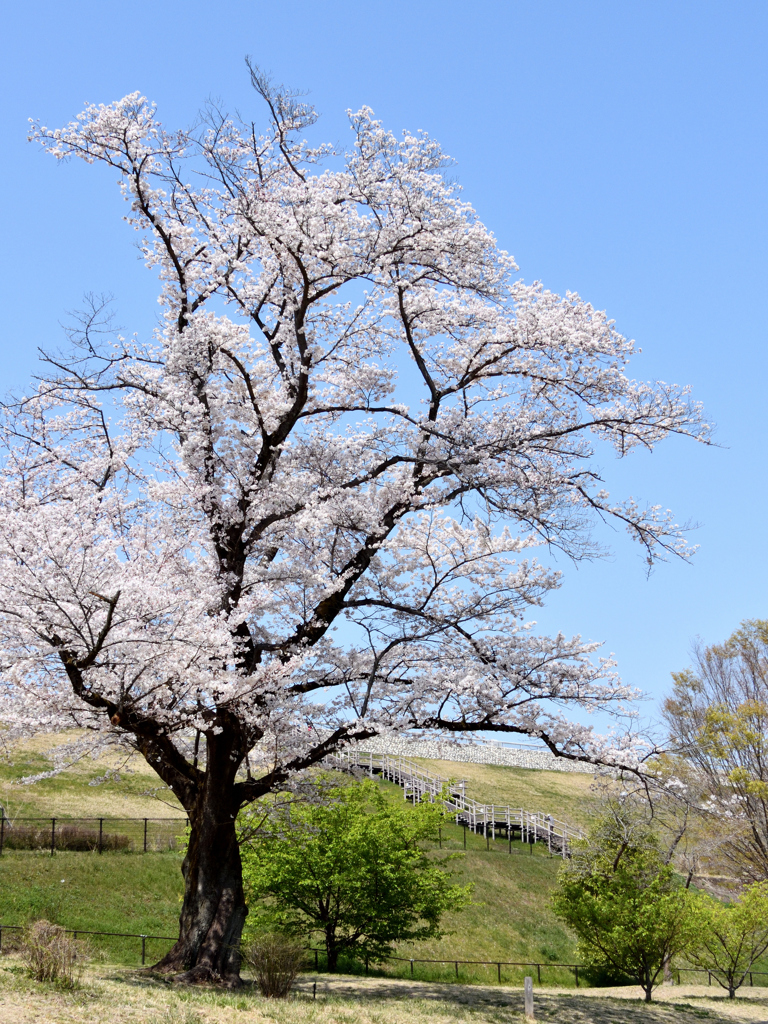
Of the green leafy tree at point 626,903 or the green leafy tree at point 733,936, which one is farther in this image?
the green leafy tree at point 733,936

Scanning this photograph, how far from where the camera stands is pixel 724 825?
94.8ft

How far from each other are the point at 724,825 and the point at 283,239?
24.6 m

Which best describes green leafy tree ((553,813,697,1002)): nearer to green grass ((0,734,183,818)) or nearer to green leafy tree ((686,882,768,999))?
green leafy tree ((686,882,768,999))

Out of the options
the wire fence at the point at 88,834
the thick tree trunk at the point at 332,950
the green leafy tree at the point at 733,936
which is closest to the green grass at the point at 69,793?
the wire fence at the point at 88,834

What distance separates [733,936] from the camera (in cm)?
2614

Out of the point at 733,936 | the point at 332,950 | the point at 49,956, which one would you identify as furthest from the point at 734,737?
the point at 49,956

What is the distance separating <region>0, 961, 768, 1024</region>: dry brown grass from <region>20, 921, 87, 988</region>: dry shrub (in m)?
0.25

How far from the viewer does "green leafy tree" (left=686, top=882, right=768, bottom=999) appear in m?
25.3

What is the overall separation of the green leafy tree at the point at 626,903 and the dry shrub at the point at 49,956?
1502 cm

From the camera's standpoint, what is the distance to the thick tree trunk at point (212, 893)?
1400 centimetres

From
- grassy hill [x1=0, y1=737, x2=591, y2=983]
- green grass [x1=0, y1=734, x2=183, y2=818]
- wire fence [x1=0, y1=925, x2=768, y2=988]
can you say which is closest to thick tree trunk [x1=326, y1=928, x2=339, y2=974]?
wire fence [x1=0, y1=925, x2=768, y2=988]

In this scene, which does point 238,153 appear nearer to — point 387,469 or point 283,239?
point 283,239

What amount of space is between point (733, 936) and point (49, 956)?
22.5 metres

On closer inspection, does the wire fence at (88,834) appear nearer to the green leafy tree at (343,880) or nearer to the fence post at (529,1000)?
the green leafy tree at (343,880)
